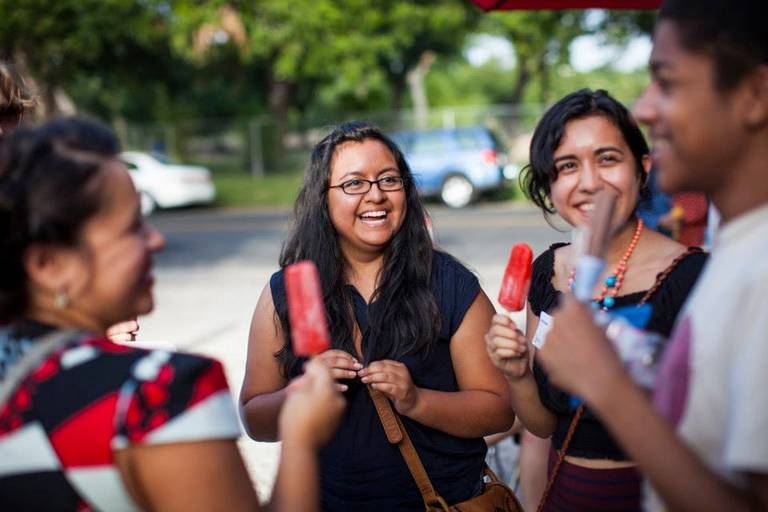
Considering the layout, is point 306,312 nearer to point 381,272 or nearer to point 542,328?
point 542,328

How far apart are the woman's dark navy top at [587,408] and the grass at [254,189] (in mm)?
18560

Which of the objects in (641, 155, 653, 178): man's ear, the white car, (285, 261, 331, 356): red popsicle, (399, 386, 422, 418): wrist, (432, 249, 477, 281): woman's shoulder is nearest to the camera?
(285, 261, 331, 356): red popsicle

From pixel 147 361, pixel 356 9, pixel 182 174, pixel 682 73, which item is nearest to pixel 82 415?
pixel 147 361

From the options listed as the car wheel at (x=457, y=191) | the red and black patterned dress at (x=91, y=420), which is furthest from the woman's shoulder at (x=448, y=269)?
the car wheel at (x=457, y=191)

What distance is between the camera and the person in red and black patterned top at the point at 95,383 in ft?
4.65

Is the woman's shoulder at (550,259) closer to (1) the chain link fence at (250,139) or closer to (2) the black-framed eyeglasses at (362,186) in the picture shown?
(2) the black-framed eyeglasses at (362,186)

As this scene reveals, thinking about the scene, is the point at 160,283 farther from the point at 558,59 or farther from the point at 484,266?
the point at 558,59

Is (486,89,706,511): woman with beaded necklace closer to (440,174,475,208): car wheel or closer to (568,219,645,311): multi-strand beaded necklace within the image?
(568,219,645,311): multi-strand beaded necklace

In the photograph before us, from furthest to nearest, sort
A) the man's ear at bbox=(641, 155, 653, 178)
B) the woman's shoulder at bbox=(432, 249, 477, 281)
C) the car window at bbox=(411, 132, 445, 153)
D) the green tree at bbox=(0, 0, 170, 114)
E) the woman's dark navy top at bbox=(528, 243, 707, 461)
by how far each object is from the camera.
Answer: the green tree at bbox=(0, 0, 170, 114)
the car window at bbox=(411, 132, 445, 153)
the woman's shoulder at bbox=(432, 249, 477, 281)
the man's ear at bbox=(641, 155, 653, 178)
the woman's dark navy top at bbox=(528, 243, 707, 461)

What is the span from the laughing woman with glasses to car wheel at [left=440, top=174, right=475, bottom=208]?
15.8 m

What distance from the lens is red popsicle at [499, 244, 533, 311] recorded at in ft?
7.31

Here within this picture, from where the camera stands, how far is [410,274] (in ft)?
9.02

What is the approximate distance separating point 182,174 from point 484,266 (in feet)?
35.6

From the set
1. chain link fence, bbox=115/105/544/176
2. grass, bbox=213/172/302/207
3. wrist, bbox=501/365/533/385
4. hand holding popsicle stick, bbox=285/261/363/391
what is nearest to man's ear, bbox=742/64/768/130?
hand holding popsicle stick, bbox=285/261/363/391
